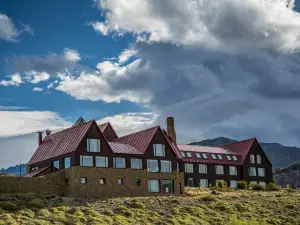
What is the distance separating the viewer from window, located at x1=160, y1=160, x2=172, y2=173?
9031 centimetres

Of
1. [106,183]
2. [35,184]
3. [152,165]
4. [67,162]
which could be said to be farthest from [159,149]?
[35,184]

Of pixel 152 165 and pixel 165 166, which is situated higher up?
pixel 152 165

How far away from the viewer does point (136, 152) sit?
8850 cm

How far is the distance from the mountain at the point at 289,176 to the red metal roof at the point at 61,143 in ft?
322

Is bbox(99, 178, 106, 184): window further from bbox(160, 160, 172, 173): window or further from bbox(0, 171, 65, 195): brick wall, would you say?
bbox(160, 160, 172, 173): window

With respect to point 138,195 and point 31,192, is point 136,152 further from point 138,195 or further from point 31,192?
point 31,192

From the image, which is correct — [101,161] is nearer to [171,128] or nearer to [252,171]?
[171,128]

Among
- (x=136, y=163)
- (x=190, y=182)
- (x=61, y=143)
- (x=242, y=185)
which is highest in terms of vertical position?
(x=61, y=143)

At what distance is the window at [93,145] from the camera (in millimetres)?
82688

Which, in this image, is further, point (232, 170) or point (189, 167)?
point (232, 170)

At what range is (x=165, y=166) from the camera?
90.8m

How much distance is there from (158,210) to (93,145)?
13.5m

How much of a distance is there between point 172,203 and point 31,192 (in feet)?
61.6

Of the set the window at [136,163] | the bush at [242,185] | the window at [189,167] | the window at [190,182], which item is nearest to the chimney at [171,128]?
the window at [189,167]
